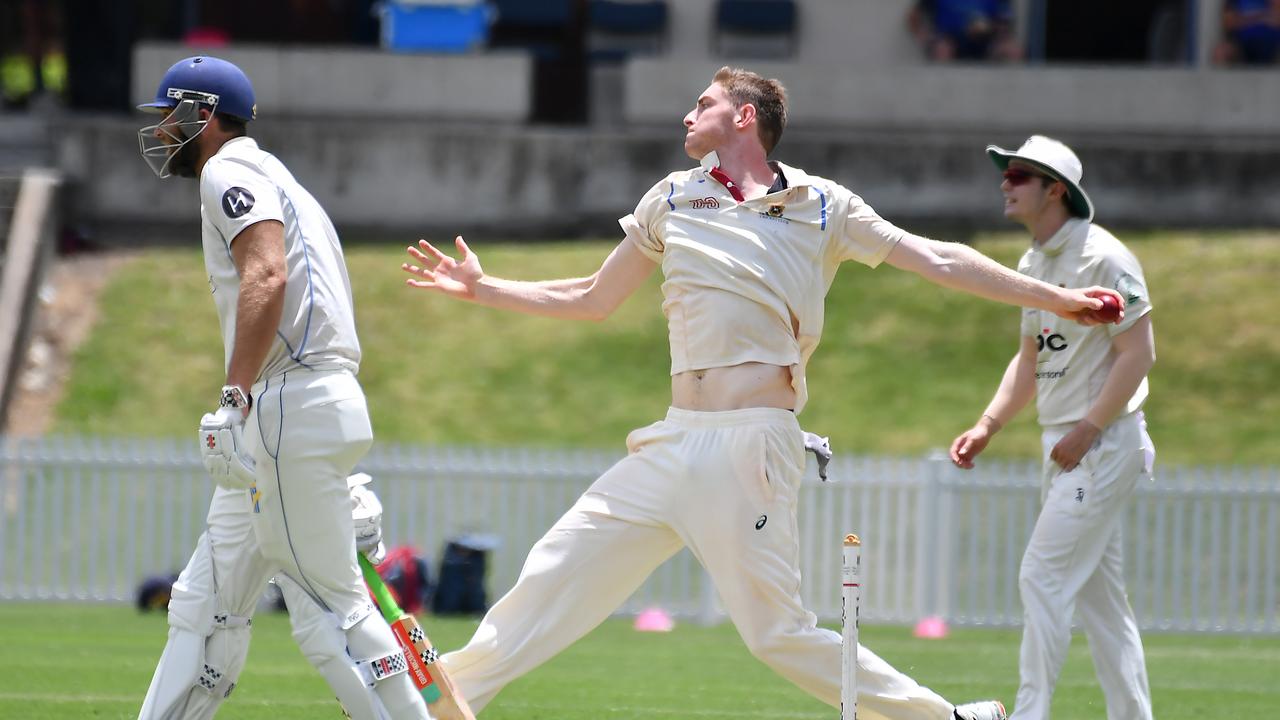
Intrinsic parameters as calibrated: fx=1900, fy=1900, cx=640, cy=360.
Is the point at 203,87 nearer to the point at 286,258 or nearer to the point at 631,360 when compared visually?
the point at 286,258

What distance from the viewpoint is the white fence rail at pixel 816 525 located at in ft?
49.4

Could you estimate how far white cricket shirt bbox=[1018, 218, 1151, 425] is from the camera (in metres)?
7.55

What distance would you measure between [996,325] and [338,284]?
15.4 meters

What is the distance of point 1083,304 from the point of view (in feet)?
20.8

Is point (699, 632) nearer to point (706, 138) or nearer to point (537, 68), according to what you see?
point (706, 138)

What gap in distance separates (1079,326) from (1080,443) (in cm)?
47

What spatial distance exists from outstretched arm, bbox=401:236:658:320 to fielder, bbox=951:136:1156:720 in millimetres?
1716

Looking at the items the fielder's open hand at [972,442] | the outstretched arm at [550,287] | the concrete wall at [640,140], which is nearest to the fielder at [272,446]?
the outstretched arm at [550,287]

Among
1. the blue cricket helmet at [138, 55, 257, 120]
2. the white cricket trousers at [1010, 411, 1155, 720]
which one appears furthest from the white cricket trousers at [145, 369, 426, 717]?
the white cricket trousers at [1010, 411, 1155, 720]

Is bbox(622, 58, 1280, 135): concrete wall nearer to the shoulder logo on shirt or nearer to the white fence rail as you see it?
the white fence rail

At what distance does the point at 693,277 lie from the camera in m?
6.41

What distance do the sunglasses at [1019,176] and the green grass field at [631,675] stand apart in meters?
2.57

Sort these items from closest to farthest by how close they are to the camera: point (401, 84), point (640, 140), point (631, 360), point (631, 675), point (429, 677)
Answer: point (429, 677) < point (631, 675) < point (631, 360) < point (640, 140) < point (401, 84)

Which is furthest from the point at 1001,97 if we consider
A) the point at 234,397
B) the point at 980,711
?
the point at 234,397
